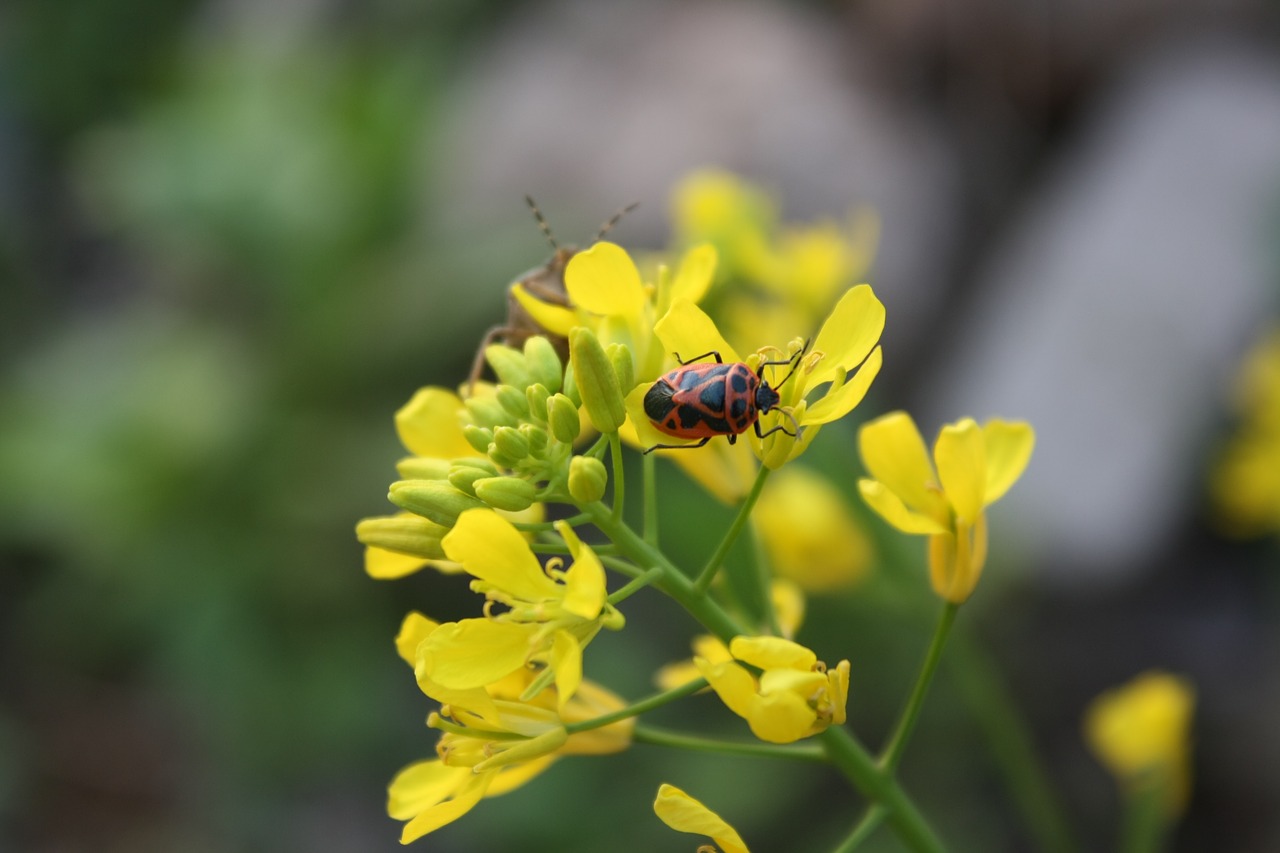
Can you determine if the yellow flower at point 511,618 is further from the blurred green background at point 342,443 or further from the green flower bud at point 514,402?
the blurred green background at point 342,443

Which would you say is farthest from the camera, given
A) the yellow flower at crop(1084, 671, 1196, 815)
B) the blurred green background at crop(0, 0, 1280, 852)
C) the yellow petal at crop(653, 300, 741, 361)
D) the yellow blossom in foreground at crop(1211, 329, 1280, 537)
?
the blurred green background at crop(0, 0, 1280, 852)

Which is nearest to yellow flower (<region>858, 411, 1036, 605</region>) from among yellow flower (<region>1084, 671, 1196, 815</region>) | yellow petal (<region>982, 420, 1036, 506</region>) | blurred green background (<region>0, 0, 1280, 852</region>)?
yellow petal (<region>982, 420, 1036, 506</region>)

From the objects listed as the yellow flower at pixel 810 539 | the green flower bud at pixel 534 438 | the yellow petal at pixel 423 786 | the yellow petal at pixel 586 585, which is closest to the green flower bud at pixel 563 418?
the green flower bud at pixel 534 438

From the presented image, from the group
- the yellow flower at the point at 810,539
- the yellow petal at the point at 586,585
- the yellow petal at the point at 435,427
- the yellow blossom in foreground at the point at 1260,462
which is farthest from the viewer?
the yellow blossom in foreground at the point at 1260,462

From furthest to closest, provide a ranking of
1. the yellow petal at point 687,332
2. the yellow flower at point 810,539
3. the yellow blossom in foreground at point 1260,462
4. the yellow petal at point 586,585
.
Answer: the yellow blossom in foreground at point 1260,462
the yellow flower at point 810,539
the yellow petal at point 687,332
the yellow petal at point 586,585

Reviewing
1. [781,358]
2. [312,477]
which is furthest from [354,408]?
[781,358]

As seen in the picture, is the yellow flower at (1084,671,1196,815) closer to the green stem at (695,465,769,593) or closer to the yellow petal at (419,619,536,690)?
the green stem at (695,465,769,593)
